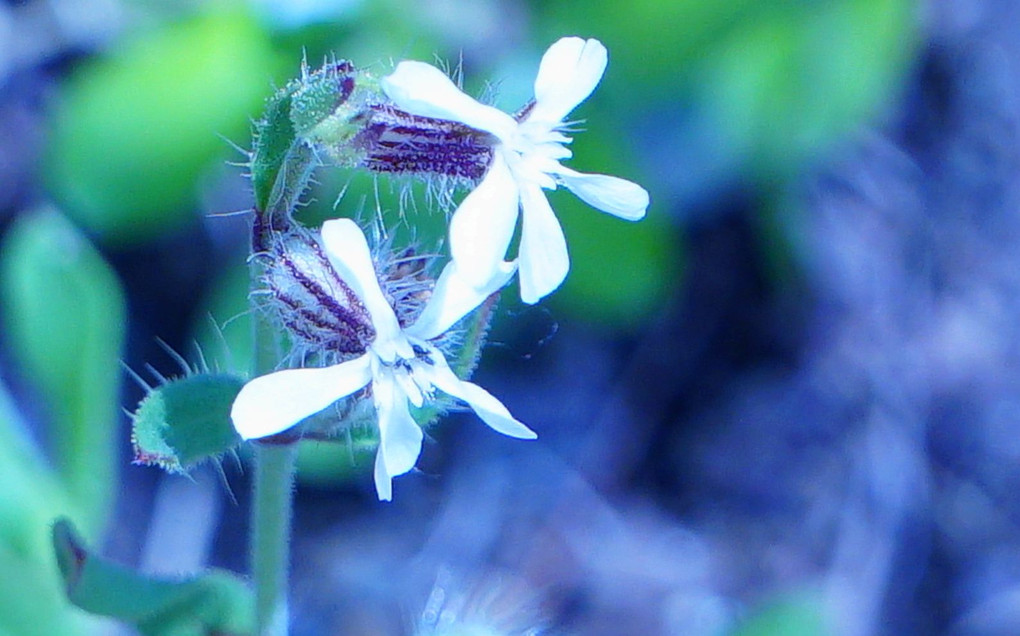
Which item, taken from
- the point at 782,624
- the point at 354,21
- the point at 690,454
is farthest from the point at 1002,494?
the point at 354,21

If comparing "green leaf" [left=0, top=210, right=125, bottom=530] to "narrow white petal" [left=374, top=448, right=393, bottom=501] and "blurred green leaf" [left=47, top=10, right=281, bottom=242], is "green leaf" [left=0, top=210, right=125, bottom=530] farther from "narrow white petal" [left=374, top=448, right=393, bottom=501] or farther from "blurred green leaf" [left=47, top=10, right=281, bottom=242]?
"narrow white petal" [left=374, top=448, right=393, bottom=501]

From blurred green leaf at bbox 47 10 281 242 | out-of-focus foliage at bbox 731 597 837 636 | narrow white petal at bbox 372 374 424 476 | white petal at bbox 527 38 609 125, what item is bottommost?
narrow white petal at bbox 372 374 424 476

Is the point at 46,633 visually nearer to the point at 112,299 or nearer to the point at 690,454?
the point at 112,299

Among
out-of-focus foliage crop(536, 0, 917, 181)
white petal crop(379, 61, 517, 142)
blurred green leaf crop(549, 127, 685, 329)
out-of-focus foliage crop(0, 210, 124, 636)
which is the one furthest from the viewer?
out-of-focus foliage crop(536, 0, 917, 181)

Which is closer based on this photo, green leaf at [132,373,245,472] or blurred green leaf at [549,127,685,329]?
green leaf at [132,373,245,472]

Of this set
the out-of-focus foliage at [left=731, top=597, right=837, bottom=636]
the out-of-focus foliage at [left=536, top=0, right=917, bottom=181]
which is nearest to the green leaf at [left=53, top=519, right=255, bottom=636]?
the out-of-focus foliage at [left=731, top=597, right=837, bottom=636]

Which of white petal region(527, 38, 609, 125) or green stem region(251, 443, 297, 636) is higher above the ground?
white petal region(527, 38, 609, 125)

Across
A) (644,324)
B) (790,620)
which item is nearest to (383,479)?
(790,620)
